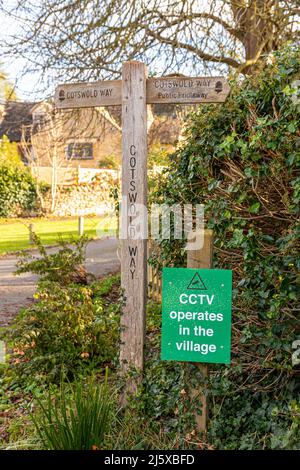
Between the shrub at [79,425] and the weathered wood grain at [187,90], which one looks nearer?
the shrub at [79,425]

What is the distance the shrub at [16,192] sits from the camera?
25859 millimetres

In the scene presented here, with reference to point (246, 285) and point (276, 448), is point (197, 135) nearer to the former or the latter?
point (246, 285)

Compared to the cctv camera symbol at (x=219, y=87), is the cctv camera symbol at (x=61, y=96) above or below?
above

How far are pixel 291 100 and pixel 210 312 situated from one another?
1370 millimetres

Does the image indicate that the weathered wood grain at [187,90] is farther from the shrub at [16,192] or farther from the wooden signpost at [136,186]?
the shrub at [16,192]

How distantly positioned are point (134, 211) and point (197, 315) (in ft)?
3.67

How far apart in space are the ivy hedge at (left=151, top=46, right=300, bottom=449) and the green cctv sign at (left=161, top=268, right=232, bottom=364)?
0.94 ft

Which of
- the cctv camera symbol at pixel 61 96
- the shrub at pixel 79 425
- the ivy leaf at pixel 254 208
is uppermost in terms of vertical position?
the cctv camera symbol at pixel 61 96

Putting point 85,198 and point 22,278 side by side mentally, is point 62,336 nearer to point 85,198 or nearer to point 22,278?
point 22,278

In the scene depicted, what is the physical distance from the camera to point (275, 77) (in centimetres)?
378

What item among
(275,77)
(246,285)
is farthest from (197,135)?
(246,285)

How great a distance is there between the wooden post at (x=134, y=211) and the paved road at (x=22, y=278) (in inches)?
136

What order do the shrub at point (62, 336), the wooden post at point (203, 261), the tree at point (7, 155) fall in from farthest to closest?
1. the tree at point (7, 155)
2. the shrub at point (62, 336)
3. the wooden post at point (203, 261)

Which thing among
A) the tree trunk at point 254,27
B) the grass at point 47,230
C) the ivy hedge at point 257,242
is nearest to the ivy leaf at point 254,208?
the ivy hedge at point 257,242
